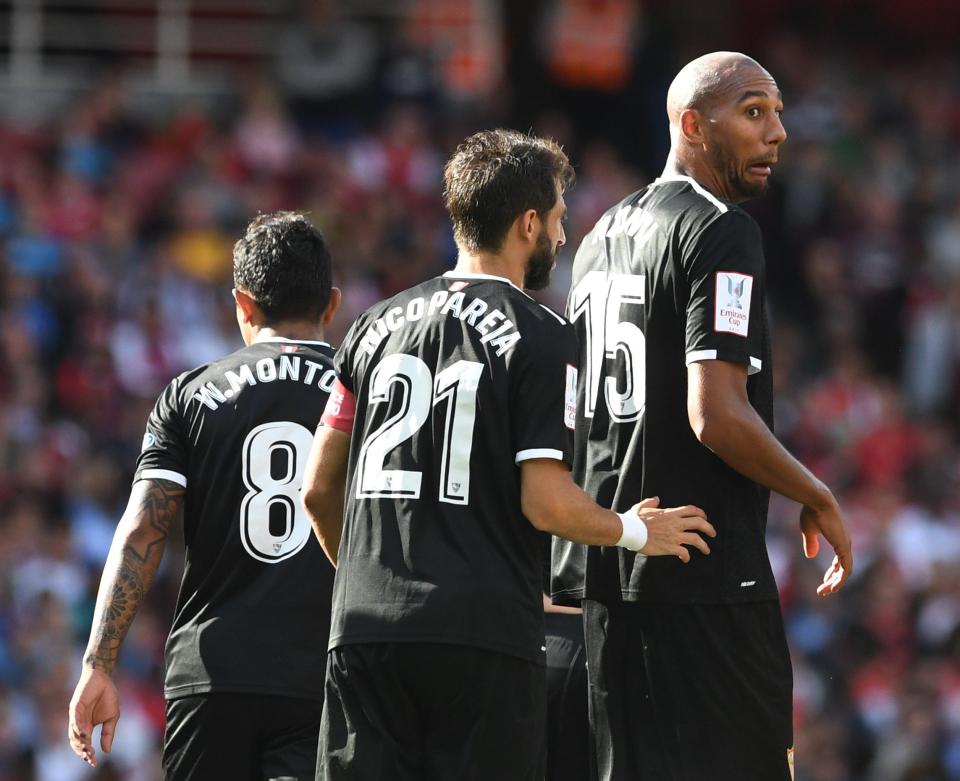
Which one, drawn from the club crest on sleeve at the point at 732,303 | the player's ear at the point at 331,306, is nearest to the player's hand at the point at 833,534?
the club crest on sleeve at the point at 732,303

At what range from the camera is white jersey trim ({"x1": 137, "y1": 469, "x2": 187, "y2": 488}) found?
17.2ft

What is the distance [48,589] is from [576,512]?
762cm

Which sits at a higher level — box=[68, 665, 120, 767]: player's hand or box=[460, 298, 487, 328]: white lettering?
box=[460, 298, 487, 328]: white lettering

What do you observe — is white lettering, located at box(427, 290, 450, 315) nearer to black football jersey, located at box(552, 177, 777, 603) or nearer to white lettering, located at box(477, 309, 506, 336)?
white lettering, located at box(477, 309, 506, 336)

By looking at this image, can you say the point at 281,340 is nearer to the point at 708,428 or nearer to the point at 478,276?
the point at 478,276

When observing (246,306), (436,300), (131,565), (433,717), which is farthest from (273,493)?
(433,717)

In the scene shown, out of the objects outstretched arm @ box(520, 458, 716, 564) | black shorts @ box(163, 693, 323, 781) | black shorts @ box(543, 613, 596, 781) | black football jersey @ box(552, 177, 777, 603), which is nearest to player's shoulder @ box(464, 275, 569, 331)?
outstretched arm @ box(520, 458, 716, 564)

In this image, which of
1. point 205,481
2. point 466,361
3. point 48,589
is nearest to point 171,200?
point 48,589

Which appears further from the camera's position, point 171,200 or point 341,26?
point 341,26

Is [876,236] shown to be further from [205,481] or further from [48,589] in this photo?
[205,481]

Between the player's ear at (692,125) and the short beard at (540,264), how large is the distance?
0.64 metres

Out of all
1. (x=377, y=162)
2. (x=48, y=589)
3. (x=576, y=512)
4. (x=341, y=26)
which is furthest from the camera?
(x=341, y=26)

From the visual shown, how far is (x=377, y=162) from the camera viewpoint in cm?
1516

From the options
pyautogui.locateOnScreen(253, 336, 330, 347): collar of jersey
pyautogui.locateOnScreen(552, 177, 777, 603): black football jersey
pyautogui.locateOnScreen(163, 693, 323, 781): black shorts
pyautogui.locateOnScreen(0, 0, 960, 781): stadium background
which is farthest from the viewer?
pyautogui.locateOnScreen(0, 0, 960, 781): stadium background
